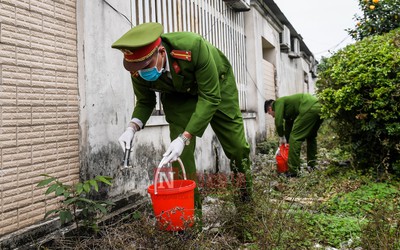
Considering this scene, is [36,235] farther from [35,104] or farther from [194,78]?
[194,78]

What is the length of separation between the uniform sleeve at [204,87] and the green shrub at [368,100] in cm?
255

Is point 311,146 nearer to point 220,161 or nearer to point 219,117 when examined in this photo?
point 220,161

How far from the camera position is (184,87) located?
2.83 m

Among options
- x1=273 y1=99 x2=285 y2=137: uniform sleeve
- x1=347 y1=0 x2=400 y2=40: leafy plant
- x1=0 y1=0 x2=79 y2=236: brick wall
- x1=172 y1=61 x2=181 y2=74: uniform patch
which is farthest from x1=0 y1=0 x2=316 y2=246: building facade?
x1=347 y1=0 x2=400 y2=40: leafy plant

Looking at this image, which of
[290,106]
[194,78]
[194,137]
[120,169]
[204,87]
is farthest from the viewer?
[290,106]

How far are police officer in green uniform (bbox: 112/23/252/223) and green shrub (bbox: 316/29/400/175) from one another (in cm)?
209

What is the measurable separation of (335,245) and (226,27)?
4.90m

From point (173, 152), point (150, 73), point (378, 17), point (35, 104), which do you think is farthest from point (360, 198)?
point (378, 17)

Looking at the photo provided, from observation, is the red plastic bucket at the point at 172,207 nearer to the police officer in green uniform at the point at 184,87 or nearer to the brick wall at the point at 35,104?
the police officer in green uniform at the point at 184,87

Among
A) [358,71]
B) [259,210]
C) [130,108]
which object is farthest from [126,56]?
[358,71]

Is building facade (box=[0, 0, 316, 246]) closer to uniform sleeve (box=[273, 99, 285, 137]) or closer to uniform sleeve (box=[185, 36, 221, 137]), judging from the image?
uniform sleeve (box=[185, 36, 221, 137])

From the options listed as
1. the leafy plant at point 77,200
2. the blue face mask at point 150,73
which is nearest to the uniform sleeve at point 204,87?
the blue face mask at point 150,73

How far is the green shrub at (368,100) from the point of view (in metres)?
4.39

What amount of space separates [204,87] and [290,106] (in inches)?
150
